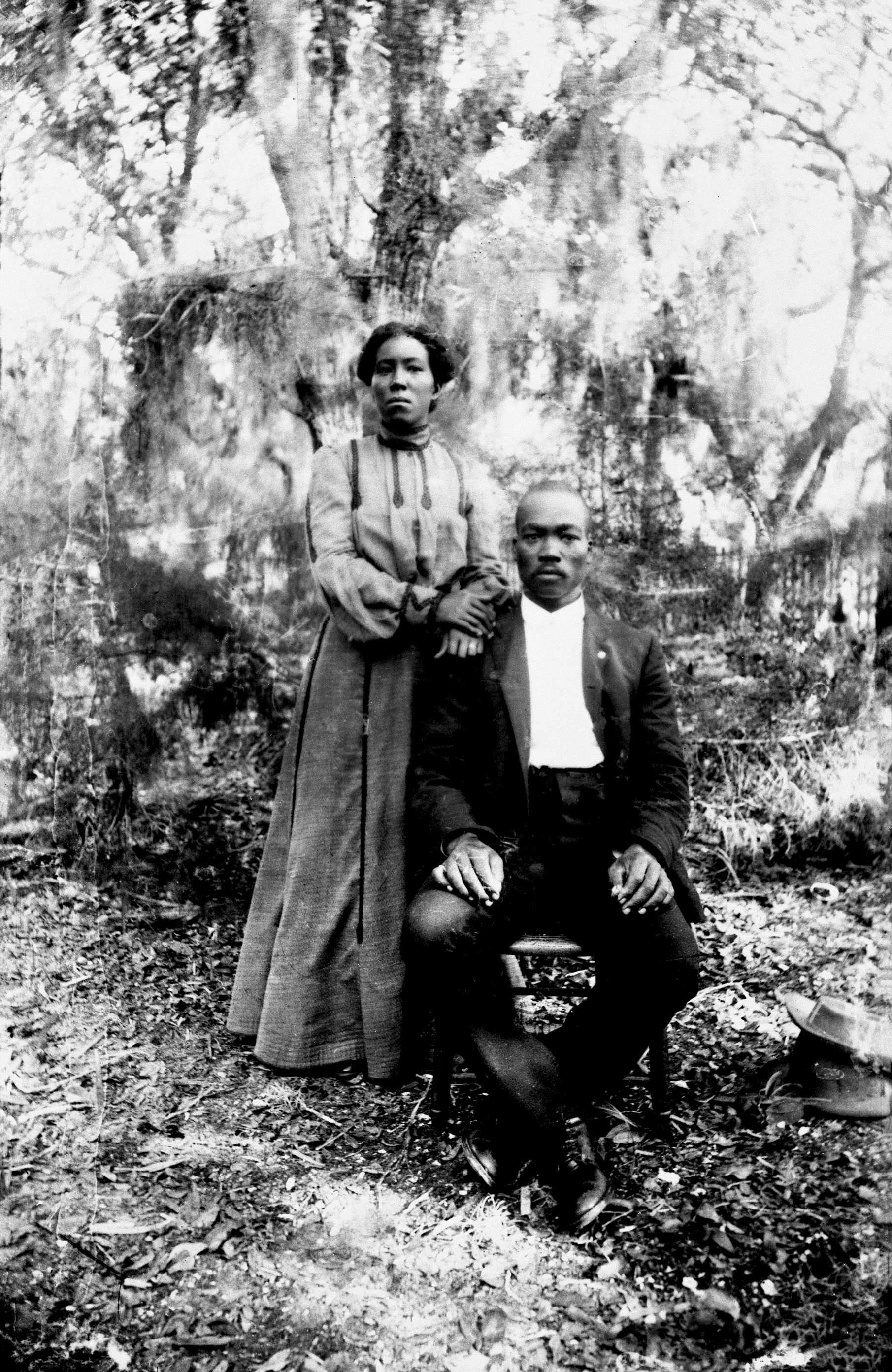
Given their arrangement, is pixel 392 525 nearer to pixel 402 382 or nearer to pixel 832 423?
pixel 402 382

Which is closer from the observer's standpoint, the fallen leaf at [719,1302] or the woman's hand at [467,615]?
the fallen leaf at [719,1302]

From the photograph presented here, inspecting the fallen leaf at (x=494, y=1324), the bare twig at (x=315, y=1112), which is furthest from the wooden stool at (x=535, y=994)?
the fallen leaf at (x=494, y=1324)

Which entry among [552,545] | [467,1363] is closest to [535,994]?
[467,1363]

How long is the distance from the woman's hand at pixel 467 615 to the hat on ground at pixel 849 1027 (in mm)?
1307

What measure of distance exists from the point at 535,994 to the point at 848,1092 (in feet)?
2.68

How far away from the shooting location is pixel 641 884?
2541 mm

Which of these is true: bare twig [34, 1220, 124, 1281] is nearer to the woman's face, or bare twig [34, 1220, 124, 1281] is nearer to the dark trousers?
the dark trousers

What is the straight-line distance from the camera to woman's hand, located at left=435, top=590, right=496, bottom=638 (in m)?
2.83

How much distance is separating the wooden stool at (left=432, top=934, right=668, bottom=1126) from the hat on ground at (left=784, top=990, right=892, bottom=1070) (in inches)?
14.7

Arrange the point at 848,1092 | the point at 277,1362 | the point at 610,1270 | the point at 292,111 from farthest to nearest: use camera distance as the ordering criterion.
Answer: the point at 292,111 → the point at 848,1092 → the point at 610,1270 → the point at 277,1362

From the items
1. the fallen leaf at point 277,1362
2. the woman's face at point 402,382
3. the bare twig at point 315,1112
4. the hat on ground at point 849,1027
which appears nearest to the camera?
the fallen leaf at point 277,1362

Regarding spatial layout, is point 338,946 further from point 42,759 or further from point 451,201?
point 451,201

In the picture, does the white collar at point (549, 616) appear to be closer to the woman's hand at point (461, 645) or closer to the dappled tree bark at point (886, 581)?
the woman's hand at point (461, 645)

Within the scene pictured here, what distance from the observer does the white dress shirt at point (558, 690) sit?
2.79m
